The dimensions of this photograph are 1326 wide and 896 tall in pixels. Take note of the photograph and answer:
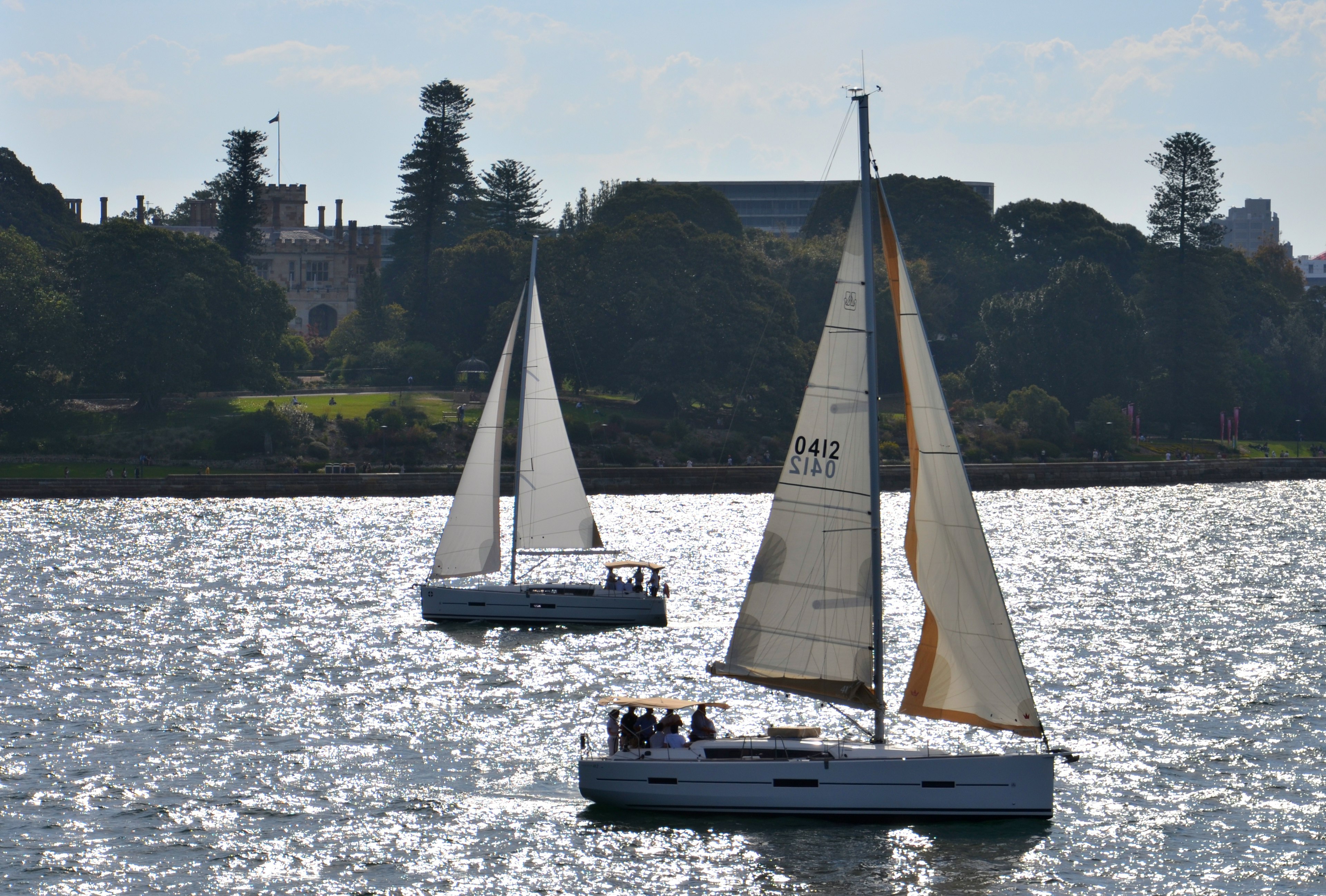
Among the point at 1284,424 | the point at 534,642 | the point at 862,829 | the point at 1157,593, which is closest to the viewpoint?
the point at 862,829

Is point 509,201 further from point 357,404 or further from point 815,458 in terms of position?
point 815,458

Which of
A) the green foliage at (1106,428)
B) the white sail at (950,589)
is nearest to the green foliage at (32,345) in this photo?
the green foliage at (1106,428)

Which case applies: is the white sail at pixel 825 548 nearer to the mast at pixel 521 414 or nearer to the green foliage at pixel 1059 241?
the mast at pixel 521 414

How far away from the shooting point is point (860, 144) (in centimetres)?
2514

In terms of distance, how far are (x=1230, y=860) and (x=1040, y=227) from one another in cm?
14240

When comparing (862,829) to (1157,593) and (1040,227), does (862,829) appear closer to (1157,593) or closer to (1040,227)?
(1157,593)

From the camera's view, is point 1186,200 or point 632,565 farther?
point 1186,200

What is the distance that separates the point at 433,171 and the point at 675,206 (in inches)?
912

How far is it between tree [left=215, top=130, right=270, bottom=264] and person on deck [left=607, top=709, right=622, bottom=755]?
113 m

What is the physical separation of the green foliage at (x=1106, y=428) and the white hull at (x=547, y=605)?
267 ft

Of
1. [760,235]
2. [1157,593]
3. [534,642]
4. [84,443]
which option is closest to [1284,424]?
[760,235]

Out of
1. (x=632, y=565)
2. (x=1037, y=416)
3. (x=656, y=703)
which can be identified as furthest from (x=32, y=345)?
(x=656, y=703)

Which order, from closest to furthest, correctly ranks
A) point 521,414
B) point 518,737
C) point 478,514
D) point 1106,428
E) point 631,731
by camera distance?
Result: 1. point 631,731
2. point 518,737
3. point 521,414
4. point 478,514
5. point 1106,428

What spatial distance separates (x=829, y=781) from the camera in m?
26.4
